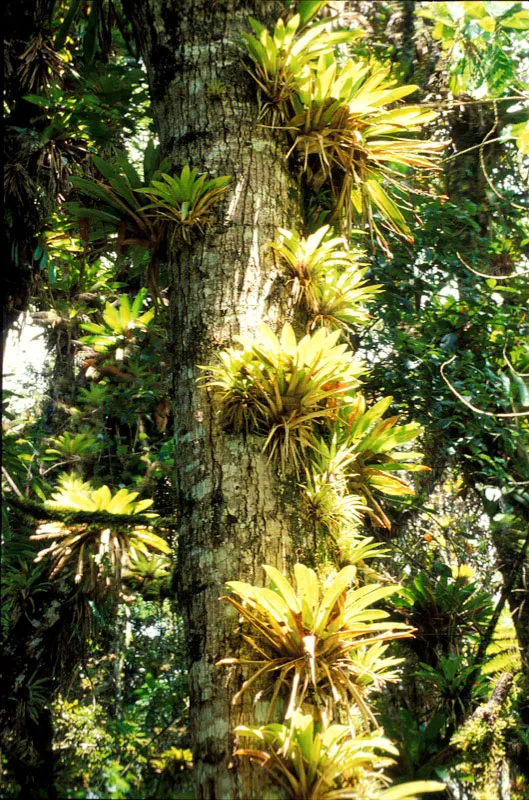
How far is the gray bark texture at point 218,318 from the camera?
1542mm

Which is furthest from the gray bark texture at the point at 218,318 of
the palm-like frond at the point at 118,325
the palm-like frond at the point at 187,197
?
the palm-like frond at the point at 118,325

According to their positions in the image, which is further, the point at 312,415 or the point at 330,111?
the point at 330,111

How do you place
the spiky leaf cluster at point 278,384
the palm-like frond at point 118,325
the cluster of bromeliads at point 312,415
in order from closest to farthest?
the cluster of bromeliads at point 312,415
the spiky leaf cluster at point 278,384
the palm-like frond at point 118,325

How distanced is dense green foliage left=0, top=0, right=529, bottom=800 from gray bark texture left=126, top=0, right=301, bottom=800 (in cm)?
5

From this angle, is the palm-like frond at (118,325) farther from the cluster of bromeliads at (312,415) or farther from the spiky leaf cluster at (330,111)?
the spiky leaf cluster at (330,111)

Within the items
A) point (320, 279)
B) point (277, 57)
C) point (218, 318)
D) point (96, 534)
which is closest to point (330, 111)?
point (277, 57)

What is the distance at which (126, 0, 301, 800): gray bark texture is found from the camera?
1.54 metres

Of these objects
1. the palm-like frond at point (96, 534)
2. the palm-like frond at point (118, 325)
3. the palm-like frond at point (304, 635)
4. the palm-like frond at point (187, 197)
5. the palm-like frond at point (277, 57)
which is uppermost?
the palm-like frond at point (277, 57)

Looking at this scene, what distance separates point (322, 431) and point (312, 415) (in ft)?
0.61

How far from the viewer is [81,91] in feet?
11.7

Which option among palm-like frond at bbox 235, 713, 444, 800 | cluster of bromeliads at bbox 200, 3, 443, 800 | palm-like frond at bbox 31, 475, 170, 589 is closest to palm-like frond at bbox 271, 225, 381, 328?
cluster of bromeliads at bbox 200, 3, 443, 800

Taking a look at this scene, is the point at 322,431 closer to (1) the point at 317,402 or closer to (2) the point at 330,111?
(1) the point at 317,402

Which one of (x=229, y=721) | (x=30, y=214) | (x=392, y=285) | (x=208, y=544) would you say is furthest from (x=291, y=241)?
(x=392, y=285)

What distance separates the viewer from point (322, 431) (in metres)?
2.02
